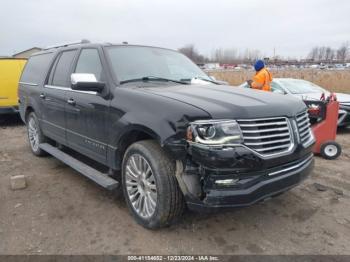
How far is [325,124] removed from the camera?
19.1ft

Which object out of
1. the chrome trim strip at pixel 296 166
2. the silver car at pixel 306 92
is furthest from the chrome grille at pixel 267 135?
the silver car at pixel 306 92

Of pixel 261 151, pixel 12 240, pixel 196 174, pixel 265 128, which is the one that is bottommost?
pixel 12 240

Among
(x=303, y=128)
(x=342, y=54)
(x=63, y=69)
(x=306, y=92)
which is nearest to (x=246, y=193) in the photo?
(x=303, y=128)

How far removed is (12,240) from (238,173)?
7.50 feet

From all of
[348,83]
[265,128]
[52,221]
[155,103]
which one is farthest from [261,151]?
[348,83]

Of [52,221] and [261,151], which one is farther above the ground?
[261,151]

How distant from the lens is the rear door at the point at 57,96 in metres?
4.70

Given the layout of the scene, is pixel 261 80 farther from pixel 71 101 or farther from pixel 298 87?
pixel 71 101

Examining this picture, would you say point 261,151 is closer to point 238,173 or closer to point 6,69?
point 238,173

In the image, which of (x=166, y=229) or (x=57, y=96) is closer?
(x=166, y=229)

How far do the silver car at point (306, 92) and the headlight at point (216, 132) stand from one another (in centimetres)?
546

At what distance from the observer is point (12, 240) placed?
3.19 meters

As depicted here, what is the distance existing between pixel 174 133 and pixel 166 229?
1096mm

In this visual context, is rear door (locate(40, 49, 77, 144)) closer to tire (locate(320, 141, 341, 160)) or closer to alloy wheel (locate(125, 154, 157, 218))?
alloy wheel (locate(125, 154, 157, 218))
